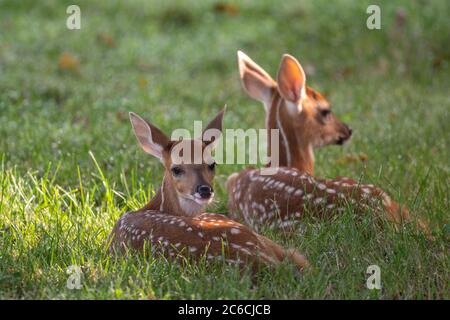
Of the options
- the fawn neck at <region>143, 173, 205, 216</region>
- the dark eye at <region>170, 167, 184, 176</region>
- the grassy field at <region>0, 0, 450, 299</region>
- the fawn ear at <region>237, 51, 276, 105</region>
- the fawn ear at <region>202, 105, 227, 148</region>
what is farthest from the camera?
the fawn ear at <region>237, 51, 276, 105</region>

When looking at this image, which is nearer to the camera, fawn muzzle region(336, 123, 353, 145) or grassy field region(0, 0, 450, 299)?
grassy field region(0, 0, 450, 299)

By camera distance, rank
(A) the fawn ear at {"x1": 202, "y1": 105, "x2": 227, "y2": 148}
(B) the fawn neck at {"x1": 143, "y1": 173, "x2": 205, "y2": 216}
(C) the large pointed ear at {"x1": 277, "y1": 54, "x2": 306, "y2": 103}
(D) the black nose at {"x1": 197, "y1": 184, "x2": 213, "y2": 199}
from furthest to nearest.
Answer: (C) the large pointed ear at {"x1": 277, "y1": 54, "x2": 306, "y2": 103}, (A) the fawn ear at {"x1": 202, "y1": 105, "x2": 227, "y2": 148}, (B) the fawn neck at {"x1": 143, "y1": 173, "x2": 205, "y2": 216}, (D) the black nose at {"x1": 197, "y1": 184, "x2": 213, "y2": 199}

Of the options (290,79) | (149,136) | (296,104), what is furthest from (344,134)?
(149,136)

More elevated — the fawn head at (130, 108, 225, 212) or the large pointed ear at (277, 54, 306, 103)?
the large pointed ear at (277, 54, 306, 103)

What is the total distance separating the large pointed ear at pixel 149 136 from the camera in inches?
217

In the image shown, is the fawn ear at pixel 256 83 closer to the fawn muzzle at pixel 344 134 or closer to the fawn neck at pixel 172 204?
the fawn muzzle at pixel 344 134

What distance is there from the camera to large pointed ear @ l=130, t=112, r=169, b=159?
552 cm

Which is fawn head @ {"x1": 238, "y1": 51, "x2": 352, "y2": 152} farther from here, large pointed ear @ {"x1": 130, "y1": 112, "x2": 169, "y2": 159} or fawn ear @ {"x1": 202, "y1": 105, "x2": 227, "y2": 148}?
large pointed ear @ {"x1": 130, "y1": 112, "x2": 169, "y2": 159}

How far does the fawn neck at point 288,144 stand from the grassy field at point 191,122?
0.20 metres

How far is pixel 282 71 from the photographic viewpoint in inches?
260

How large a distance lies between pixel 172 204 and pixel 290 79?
163 cm

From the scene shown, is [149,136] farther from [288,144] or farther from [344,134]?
[344,134]

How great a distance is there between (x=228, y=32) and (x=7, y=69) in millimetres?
2922

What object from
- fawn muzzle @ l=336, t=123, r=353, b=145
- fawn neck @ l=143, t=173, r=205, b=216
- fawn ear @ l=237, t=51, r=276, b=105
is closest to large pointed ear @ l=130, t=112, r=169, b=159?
fawn neck @ l=143, t=173, r=205, b=216
